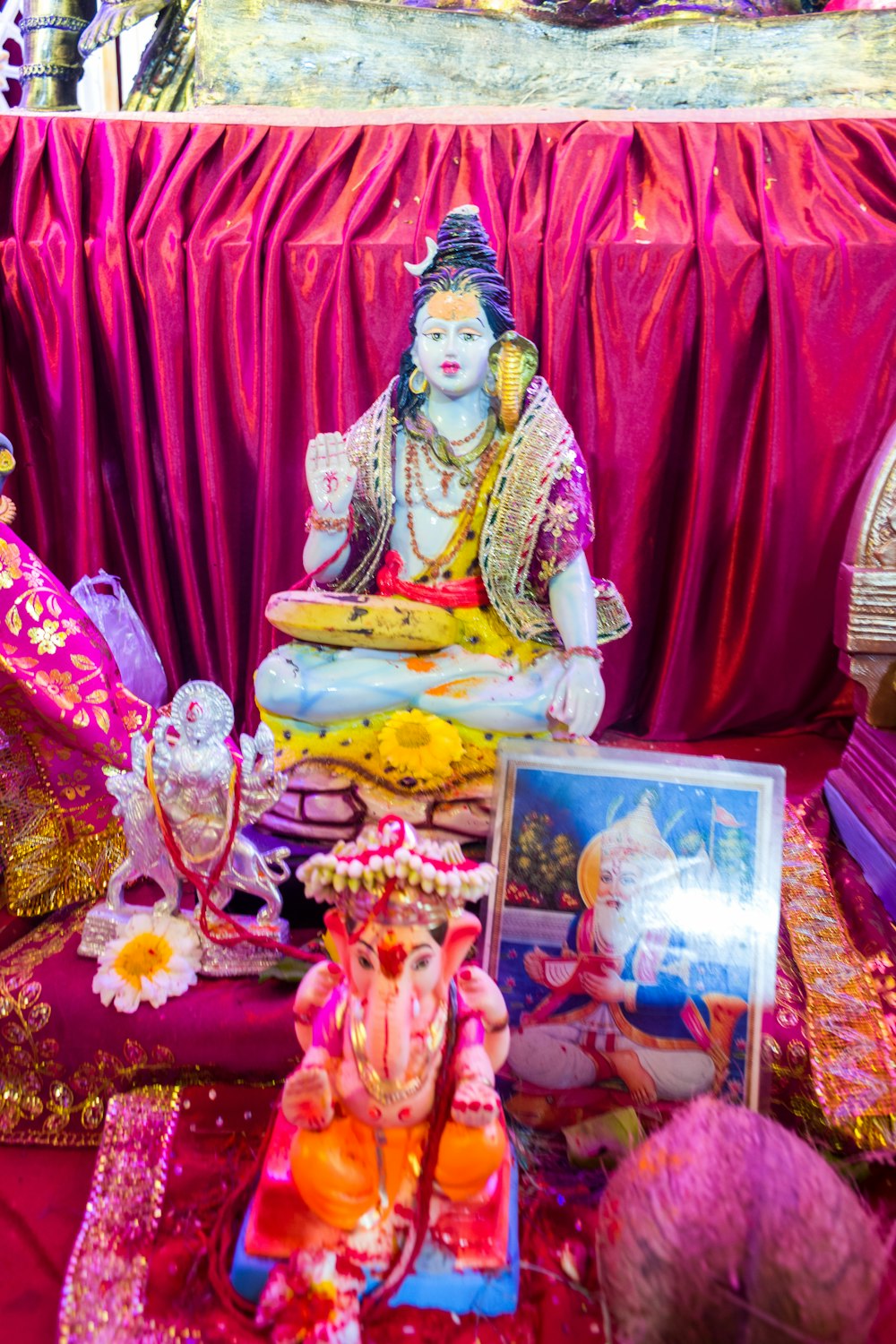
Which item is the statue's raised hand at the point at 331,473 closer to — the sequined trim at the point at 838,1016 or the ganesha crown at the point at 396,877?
the ganesha crown at the point at 396,877

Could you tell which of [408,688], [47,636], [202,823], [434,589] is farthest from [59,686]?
[434,589]

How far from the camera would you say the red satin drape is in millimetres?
2812

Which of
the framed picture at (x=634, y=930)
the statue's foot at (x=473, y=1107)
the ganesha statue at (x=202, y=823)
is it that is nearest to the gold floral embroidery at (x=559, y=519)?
the framed picture at (x=634, y=930)

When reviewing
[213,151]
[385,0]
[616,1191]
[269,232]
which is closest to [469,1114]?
[616,1191]

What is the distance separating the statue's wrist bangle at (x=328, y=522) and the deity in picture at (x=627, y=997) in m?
0.87

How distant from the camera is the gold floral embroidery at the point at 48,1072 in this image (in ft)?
5.42

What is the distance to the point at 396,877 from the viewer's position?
1.26 meters

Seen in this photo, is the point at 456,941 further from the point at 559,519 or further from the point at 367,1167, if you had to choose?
the point at 559,519

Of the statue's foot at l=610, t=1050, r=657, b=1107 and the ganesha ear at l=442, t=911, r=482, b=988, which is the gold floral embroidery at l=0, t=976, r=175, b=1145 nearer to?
the ganesha ear at l=442, t=911, r=482, b=988

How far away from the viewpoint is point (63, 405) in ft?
9.79

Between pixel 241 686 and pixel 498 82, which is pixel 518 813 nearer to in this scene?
pixel 241 686

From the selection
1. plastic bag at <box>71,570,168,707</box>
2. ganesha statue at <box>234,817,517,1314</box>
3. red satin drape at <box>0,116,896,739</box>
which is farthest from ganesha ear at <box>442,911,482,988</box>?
red satin drape at <box>0,116,896,739</box>

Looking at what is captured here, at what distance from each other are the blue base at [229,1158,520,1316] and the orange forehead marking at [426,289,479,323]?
1.61m

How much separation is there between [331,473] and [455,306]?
16.2 inches
